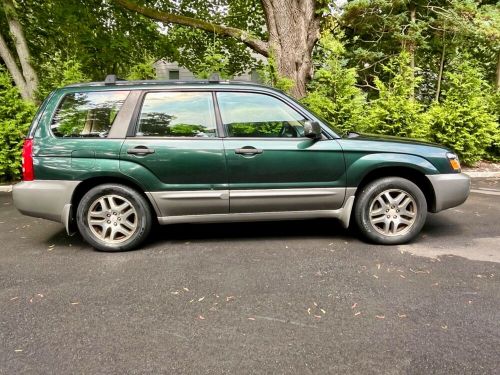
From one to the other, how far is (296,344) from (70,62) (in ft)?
25.6

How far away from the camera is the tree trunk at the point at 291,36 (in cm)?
923

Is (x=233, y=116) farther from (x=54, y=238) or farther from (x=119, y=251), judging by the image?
(x=54, y=238)

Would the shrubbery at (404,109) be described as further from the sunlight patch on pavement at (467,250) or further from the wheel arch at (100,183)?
the wheel arch at (100,183)

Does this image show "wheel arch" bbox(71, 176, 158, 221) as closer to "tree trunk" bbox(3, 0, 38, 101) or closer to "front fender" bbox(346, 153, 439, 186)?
"front fender" bbox(346, 153, 439, 186)

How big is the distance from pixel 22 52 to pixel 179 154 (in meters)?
7.02

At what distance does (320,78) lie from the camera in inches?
327

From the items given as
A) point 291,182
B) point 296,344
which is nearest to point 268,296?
point 296,344

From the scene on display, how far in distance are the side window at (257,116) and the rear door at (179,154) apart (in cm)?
17

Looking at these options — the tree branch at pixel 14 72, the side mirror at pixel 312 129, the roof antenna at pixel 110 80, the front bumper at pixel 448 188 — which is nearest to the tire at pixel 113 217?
the roof antenna at pixel 110 80

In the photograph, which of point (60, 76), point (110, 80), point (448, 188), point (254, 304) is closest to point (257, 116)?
point (110, 80)

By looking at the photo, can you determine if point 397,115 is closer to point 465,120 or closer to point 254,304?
point 465,120

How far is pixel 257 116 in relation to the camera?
4.12 meters

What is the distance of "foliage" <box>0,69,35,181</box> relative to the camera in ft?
24.0

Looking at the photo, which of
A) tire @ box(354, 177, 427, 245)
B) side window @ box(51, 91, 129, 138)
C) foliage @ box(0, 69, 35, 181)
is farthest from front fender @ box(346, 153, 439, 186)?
foliage @ box(0, 69, 35, 181)
